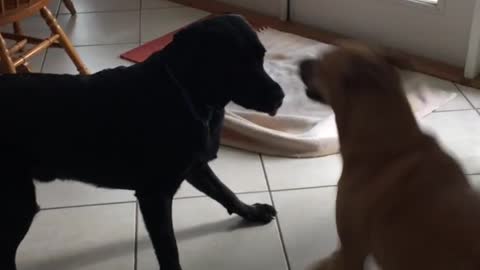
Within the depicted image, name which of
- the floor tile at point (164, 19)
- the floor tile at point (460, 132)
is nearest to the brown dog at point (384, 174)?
the floor tile at point (460, 132)

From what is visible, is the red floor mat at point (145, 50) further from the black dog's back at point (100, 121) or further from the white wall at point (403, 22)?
the black dog's back at point (100, 121)

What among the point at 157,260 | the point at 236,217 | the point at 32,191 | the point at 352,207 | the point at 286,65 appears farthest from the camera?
the point at 286,65

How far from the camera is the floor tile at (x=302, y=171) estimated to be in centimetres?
206

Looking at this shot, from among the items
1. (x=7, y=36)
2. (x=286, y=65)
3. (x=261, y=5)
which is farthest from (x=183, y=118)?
(x=261, y=5)

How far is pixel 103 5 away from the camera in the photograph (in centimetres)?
340

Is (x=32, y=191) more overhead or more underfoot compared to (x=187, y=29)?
more underfoot

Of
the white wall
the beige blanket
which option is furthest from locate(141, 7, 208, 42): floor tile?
the beige blanket

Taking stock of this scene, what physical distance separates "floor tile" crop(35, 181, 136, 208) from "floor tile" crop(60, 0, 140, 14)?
1.49m

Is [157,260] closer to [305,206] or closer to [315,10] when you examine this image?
[305,206]

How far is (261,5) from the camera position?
10.6 feet

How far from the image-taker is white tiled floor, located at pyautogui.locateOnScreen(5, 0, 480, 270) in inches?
70.0

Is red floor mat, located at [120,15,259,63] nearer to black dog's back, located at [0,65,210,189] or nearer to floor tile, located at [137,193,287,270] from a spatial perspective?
floor tile, located at [137,193,287,270]

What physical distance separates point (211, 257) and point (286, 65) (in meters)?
1.14

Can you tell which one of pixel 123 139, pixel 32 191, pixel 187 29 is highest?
pixel 187 29
